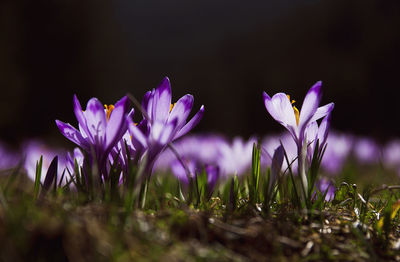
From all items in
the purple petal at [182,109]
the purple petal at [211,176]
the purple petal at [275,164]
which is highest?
the purple petal at [182,109]

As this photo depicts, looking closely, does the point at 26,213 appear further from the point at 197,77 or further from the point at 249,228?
the point at 197,77

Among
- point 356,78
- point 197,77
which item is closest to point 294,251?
point 356,78

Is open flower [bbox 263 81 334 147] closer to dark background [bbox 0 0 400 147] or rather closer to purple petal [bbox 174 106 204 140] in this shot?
purple petal [bbox 174 106 204 140]

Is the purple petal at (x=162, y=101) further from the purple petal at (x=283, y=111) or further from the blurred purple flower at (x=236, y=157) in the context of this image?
the blurred purple flower at (x=236, y=157)

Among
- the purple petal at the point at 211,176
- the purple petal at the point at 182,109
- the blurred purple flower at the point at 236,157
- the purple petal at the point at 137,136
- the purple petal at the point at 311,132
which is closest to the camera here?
the purple petal at the point at 137,136

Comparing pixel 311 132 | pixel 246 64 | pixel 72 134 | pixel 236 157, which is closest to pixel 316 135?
pixel 311 132

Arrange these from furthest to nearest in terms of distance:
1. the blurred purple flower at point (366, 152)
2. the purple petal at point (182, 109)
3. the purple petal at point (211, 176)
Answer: the blurred purple flower at point (366, 152)
the purple petal at point (211, 176)
the purple petal at point (182, 109)

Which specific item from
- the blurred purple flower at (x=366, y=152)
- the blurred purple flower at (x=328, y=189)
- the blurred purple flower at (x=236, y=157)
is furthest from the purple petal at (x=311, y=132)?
the blurred purple flower at (x=366, y=152)
